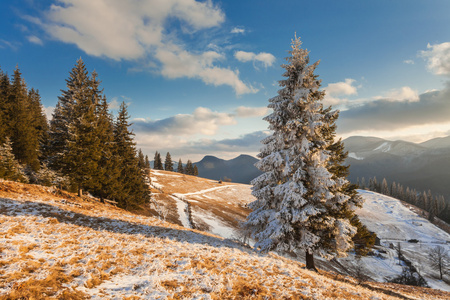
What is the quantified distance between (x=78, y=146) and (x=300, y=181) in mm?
21833

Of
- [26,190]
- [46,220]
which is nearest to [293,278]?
[46,220]

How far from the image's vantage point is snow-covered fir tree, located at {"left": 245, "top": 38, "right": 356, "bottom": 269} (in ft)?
40.9

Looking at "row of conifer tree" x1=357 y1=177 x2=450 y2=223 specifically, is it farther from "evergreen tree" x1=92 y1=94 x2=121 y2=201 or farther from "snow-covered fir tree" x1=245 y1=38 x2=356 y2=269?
"evergreen tree" x1=92 y1=94 x2=121 y2=201

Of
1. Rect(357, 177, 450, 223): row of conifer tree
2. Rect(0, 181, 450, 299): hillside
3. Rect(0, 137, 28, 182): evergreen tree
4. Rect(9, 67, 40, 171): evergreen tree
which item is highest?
Rect(9, 67, 40, 171): evergreen tree

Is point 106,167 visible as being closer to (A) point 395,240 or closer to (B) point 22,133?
(B) point 22,133

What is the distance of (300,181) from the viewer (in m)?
13.0

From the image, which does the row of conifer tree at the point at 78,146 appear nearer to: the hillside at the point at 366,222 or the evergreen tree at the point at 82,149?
the evergreen tree at the point at 82,149

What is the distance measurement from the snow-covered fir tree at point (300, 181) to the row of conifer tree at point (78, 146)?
1862 centimetres

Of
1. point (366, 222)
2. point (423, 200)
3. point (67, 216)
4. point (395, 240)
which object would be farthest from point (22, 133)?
point (423, 200)

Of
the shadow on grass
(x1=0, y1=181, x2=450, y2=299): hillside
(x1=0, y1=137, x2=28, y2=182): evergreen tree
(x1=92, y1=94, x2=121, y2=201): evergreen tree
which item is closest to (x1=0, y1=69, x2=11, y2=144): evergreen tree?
(x1=0, y1=137, x2=28, y2=182): evergreen tree

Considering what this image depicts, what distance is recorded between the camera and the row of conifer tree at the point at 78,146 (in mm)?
21719

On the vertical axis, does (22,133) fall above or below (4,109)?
below

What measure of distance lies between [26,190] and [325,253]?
74.6 feet

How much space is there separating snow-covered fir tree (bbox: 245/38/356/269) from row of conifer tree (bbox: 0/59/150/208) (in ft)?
61.1
